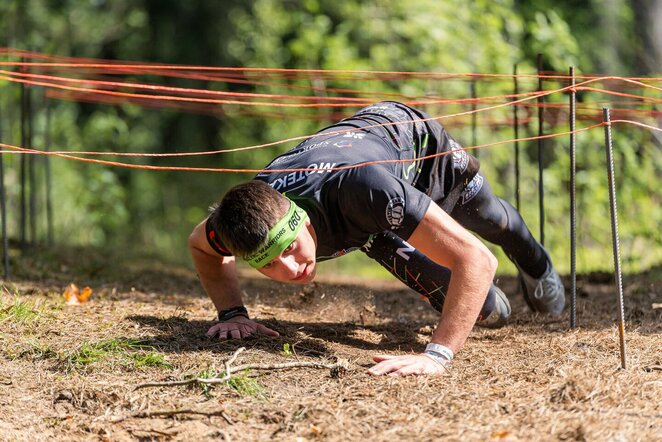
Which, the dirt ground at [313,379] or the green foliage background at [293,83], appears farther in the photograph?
the green foliage background at [293,83]

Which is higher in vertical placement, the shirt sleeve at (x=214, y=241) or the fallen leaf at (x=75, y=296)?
the shirt sleeve at (x=214, y=241)

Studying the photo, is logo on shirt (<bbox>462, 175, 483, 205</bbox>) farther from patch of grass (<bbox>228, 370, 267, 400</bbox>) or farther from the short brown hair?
patch of grass (<bbox>228, 370, 267, 400</bbox>)

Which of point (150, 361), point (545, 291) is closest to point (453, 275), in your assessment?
point (150, 361)

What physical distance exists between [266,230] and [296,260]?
203 mm

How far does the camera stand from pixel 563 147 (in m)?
9.55

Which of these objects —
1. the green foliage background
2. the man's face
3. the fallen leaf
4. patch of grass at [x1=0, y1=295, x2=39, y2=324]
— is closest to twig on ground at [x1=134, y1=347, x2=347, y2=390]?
the man's face

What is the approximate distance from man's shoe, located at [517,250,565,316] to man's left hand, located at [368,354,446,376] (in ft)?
5.40

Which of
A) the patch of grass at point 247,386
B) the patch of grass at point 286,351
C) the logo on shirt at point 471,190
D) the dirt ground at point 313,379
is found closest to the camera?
the dirt ground at point 313,379

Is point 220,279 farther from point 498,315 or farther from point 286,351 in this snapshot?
point 498,315

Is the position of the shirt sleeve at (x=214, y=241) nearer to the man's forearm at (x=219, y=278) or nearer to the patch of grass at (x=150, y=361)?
the man's forearm at (x=219, y=278)

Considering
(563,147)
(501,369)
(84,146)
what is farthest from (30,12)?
(501,369)

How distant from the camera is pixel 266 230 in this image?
3.18 m

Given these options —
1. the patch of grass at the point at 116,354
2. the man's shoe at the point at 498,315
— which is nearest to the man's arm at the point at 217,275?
the patch of grass at the point at 116,354

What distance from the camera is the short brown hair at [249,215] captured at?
319cm
